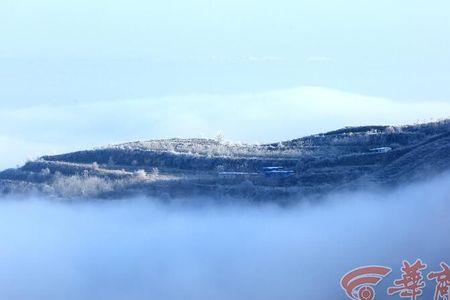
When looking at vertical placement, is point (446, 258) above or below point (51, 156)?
below

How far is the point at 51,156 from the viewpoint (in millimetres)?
27094

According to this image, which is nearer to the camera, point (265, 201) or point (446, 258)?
point (446, 258)

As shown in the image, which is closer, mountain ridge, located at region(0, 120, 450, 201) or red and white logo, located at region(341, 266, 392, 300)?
red and white logo, located at region(341, 266, 392, 300)

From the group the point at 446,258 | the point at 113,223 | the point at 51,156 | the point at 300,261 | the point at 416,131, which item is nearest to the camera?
the point at 446,258

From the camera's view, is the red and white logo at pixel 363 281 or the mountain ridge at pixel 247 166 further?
the mountain ridge at pixel 247 166

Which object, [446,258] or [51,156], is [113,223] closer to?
[446,258]

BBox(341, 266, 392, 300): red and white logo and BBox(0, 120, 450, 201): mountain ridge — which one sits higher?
BBox(0, 120, 450, 201): mountain ridge

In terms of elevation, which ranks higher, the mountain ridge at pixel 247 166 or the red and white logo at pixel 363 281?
the mountain ridge at pixel 247 166

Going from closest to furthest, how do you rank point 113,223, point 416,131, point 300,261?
point 300,261 → point 113,223 → point 416,131

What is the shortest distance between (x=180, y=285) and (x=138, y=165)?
9133 mm

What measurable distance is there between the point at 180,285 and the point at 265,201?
360 centimetres

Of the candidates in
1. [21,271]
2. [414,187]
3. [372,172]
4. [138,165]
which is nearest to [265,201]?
[372,172]

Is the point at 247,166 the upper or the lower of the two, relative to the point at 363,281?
upper

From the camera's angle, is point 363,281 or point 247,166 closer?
point 363,281
